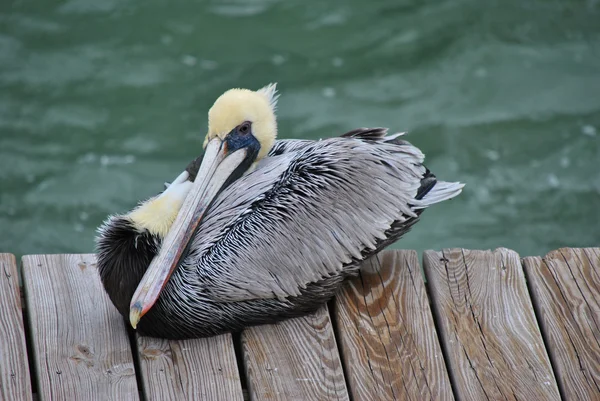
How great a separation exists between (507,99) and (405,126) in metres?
1.03

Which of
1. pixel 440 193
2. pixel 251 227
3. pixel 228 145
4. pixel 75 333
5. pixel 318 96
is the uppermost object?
pixel 228 145

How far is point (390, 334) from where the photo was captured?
4.16 m

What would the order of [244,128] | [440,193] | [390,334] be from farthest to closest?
1. [440,193]
2. [244,128]
3. [390,334]

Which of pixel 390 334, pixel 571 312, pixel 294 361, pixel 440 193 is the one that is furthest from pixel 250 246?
pixel 571 312

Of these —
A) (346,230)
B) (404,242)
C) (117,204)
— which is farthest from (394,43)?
(346,230)

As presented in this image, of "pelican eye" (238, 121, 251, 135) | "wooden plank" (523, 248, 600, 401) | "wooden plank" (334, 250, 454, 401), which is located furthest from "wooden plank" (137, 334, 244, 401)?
"wooden plank" (523, 248, 600, 401)

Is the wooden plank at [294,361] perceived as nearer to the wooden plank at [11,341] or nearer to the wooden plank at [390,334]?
the wooden plank at [390,334]

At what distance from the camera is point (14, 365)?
3.85 meters

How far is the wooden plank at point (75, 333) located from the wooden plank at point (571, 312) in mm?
1878

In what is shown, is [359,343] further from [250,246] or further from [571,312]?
[571,312]

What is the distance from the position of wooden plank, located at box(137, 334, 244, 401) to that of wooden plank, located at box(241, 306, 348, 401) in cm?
8

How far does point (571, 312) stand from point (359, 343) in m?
1.05

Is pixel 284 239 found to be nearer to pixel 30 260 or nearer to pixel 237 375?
pixel 237 375

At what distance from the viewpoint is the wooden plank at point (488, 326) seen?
3990mm
